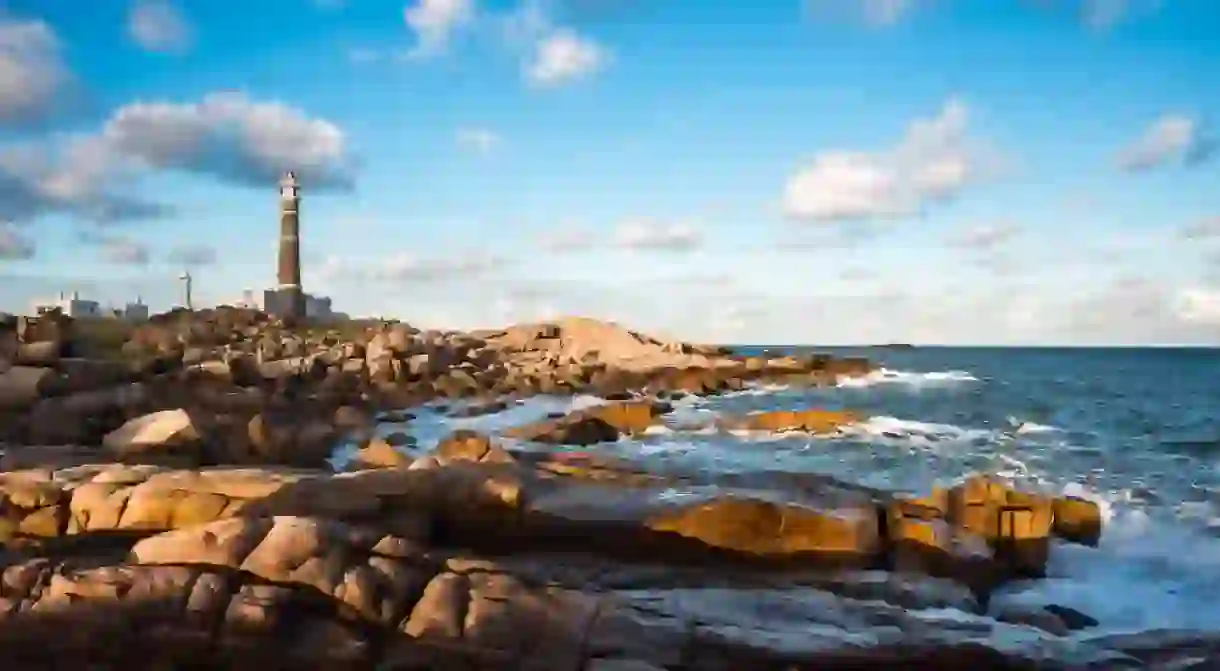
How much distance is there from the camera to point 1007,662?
8.82 metres

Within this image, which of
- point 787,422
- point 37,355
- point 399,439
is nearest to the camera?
point 399,439

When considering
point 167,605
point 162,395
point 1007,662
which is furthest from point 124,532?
point 162,395

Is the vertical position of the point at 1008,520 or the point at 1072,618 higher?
the point at 1008,520

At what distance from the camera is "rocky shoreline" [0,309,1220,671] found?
8.34 m

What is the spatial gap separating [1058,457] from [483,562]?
73.4 feet

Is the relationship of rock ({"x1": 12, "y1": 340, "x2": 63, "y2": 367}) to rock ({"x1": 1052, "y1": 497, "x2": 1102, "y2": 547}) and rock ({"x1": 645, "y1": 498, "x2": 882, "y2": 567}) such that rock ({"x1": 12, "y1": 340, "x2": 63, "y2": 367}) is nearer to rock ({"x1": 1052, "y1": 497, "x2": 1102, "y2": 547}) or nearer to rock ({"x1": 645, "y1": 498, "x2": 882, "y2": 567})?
rock ({"x1": 645, "y1": 498, "x2": 882, "y2": 567})

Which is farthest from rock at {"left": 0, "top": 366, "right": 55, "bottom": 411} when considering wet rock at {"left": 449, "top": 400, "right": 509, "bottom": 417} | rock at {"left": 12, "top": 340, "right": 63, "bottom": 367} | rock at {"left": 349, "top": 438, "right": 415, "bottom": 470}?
wet rock at {"left": 449, "top": 400, "right": 509, "bottom": 417}

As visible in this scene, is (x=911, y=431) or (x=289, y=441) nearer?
(x=289, y=441)

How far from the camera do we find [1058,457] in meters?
27.0

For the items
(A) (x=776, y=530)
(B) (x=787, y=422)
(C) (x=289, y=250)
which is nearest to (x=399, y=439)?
(B) (x=787, y=422)

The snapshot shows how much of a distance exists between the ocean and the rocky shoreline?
97 cm

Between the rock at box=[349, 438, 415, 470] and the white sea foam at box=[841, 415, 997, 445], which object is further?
the white sea foam at box=[841, 415, 997, 445]

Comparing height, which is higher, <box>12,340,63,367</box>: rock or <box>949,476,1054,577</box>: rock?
<box>12,340,63,367</box>: rock

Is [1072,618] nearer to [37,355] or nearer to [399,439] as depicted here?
[399,439]
